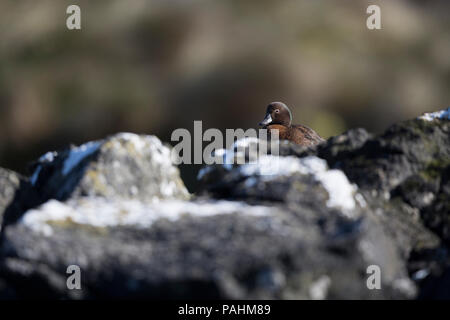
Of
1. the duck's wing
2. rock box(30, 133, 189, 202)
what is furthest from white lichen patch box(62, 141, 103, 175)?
the duck's wing

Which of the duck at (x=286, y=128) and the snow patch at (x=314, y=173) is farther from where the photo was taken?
the duck at (x=286, y=128)

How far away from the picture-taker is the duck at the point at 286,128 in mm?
6859

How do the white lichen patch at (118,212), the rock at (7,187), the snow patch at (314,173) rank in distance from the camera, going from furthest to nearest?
the rock at (7,187) < the snow patch at (314,173) < the white lichen patch at (118,212)

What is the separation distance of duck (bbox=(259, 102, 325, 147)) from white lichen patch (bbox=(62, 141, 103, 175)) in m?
3.03

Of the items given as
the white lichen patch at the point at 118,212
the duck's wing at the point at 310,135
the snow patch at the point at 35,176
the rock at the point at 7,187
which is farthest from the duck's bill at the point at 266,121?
the white lichen patch at the point at 118,212

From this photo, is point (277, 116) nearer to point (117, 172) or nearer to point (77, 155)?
point (77, 155)

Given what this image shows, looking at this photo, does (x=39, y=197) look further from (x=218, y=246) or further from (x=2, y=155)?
(x=2, y=155)

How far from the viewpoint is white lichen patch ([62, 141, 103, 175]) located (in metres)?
3.59

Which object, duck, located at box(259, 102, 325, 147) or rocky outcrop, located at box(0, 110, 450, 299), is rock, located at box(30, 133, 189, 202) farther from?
duck, located at box(259, 102, 325, 147)

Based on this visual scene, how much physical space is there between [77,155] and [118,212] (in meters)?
0.69

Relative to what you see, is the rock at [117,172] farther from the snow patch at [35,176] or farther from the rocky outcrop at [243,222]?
the snow patch at [35,176]
